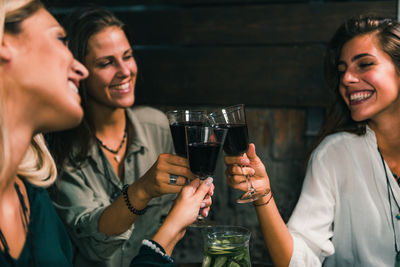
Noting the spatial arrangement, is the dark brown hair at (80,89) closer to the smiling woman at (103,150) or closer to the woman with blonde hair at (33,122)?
the smiling woman at (103,150)

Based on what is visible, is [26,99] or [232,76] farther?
[232,76]

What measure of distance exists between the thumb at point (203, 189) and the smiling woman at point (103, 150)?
22.2 inches

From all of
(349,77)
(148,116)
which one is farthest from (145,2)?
(349,77)

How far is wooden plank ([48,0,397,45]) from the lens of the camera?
2688mm

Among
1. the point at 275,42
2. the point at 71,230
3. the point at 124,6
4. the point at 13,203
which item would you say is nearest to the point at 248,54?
the point at 275,42

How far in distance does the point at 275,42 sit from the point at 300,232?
143 centimetres

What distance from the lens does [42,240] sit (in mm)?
1378

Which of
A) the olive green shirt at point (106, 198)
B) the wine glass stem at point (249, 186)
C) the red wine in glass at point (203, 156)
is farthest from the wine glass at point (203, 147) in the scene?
the olive green shirt at point (106, 198)

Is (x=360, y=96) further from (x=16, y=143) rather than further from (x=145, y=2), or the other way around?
(x=145, y=2)

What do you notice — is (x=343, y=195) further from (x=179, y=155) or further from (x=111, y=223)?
(x=111, y=223)

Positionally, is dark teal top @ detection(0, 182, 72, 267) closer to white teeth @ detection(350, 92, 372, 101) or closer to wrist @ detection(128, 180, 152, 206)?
wrist @ detection(128, 180, 152, 206)

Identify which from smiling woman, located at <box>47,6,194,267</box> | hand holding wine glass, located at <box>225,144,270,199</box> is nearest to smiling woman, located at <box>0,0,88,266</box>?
smiling woman, located at <box>47,6,194,267</box>

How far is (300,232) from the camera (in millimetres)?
1901

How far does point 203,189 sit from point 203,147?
0.15 metres
